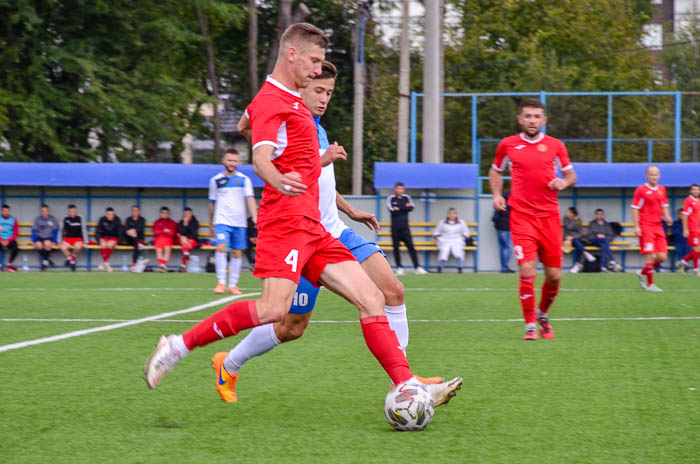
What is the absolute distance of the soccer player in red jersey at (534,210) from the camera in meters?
8.13

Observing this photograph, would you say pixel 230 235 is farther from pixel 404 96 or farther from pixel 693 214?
pixel 404 96

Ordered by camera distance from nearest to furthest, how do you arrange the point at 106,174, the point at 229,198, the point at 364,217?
the point at 364,217
the point at 229,198
the point at 106,174

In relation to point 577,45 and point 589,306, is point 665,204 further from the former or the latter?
point 577,45

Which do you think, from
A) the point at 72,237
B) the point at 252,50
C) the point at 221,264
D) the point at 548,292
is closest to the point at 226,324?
the point at 548,292

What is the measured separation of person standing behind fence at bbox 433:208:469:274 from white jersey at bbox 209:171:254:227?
33.2 ft

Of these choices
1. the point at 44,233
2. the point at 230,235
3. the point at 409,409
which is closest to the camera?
the point at 409,409

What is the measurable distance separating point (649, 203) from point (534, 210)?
7.08 meters

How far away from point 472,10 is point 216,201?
32.2 metres

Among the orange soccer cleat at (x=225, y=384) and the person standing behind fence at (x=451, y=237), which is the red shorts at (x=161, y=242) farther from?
the orange soccer cleat at (x=225, y=384)

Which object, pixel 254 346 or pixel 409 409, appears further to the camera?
pixel 254 346

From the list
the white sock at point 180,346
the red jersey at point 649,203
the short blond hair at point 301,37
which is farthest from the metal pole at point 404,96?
the white sock at point 180,346

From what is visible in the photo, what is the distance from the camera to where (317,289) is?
511 centimetres

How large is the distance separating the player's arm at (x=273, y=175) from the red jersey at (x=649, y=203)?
35.7 feet

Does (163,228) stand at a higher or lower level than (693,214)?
lower
